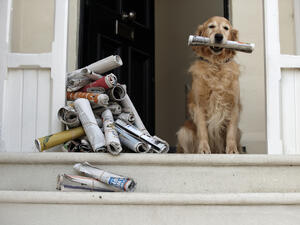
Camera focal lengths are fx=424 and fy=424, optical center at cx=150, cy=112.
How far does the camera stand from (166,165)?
6.51 feet

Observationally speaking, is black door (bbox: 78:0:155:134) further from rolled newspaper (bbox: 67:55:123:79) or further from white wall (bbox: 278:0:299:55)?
white wall (bbox: 278:0:299:55)

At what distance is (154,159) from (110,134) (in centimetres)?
28

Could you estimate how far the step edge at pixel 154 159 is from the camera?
77.4 inches

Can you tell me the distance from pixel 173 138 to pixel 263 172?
2.77m

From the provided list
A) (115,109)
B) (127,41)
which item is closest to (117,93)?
(115,109)

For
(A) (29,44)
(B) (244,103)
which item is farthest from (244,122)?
(A) (29,44)

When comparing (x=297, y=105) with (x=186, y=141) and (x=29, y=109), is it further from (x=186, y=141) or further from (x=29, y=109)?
(x=29, y=109)

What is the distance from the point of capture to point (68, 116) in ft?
7.64

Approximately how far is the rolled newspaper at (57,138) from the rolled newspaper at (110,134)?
15 centimetres

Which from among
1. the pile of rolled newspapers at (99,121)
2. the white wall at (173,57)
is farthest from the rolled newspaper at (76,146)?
the white wall at (173,57)

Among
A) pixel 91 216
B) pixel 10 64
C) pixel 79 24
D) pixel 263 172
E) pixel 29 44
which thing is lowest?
pixel 91 216

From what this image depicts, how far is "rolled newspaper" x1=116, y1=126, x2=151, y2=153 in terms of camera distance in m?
2.19

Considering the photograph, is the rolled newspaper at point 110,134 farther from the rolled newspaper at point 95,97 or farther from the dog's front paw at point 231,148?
the dog's front paw at point 231,148

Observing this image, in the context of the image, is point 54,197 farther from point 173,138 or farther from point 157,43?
point 157,43
